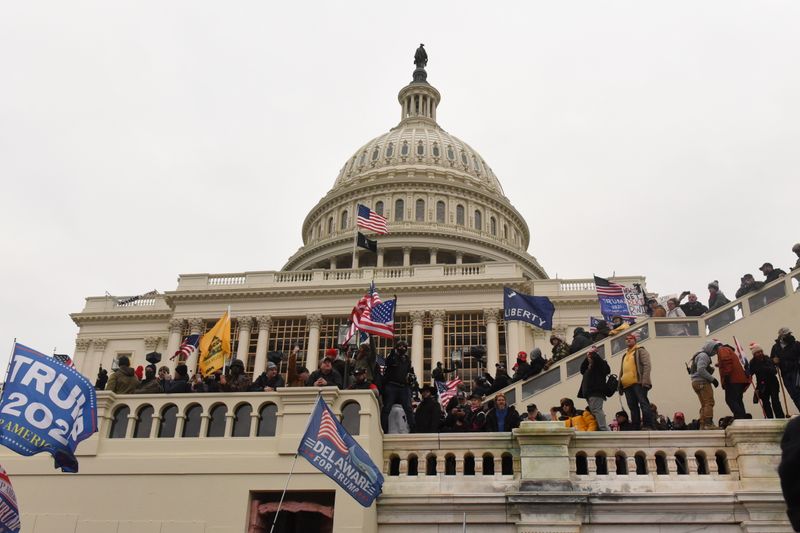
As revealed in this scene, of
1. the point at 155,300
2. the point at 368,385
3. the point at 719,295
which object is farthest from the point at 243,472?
the point at 155,300

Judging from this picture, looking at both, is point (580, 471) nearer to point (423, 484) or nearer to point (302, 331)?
point (423, 484)

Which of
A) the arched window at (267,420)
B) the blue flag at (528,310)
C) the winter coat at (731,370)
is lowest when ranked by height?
the arched window at (267,420)

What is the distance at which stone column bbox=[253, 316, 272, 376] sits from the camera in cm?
5062

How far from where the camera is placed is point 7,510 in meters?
10.6

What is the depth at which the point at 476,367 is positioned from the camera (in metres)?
49.9

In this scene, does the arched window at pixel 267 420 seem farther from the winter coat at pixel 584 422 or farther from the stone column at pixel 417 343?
the stone column at pixel 417 343

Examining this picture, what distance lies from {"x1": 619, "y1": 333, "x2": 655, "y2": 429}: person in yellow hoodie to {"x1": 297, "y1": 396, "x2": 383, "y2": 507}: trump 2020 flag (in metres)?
4.97

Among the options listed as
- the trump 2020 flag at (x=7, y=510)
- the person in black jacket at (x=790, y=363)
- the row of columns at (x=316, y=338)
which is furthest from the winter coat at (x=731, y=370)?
the row of columns at (x=316, y=338)

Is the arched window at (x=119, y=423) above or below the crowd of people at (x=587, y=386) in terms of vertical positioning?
below

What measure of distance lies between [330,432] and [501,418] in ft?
12.9

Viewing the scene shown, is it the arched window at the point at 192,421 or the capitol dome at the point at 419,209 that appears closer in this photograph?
the arched window at the point at 192,421

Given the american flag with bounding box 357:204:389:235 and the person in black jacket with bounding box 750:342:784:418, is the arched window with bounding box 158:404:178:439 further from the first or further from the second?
the american flag with bounding box 357:204:389:235

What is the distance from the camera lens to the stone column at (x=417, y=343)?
49594mm

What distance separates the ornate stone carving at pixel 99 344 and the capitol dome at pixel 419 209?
21.0 meters
